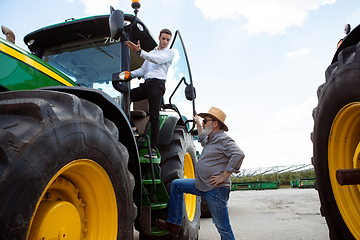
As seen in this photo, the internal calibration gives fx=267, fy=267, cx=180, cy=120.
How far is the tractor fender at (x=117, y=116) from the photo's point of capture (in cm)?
206

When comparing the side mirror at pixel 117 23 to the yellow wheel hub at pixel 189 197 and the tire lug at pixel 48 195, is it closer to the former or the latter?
the tire lug at pixel 48 195

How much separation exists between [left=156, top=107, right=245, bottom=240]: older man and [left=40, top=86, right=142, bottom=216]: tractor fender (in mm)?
692

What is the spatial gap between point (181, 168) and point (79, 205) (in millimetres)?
1740

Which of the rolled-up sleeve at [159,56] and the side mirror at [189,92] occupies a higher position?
the rolled-up sleeve at [159,56]

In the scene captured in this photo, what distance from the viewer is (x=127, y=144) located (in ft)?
7.91

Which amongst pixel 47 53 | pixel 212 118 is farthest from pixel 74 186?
pixel 47 53

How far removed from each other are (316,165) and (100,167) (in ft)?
5.60

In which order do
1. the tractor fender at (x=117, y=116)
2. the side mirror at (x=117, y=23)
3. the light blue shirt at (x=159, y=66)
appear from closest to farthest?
the tractor fender at (x=117, y=116) → the side mirror at (x=117, y=23) → the light blue shirt at (x=159, y=66)

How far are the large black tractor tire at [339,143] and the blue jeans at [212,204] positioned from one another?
88 centimetres

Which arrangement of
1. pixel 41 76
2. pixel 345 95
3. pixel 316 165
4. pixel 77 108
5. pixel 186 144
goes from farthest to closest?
pixel 186 144 → pixel 41 76 → pixel 316 165 → pixel 345 95 → pixel 77 108

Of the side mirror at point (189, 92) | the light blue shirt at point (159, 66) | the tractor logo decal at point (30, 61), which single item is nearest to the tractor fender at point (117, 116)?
the tractor logo decal at point (30, 61)

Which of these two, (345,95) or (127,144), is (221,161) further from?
(345,95)

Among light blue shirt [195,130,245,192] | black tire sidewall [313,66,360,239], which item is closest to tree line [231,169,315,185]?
light blue shirt [195,130,245,192]

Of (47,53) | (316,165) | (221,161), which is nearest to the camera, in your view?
(316,165)
